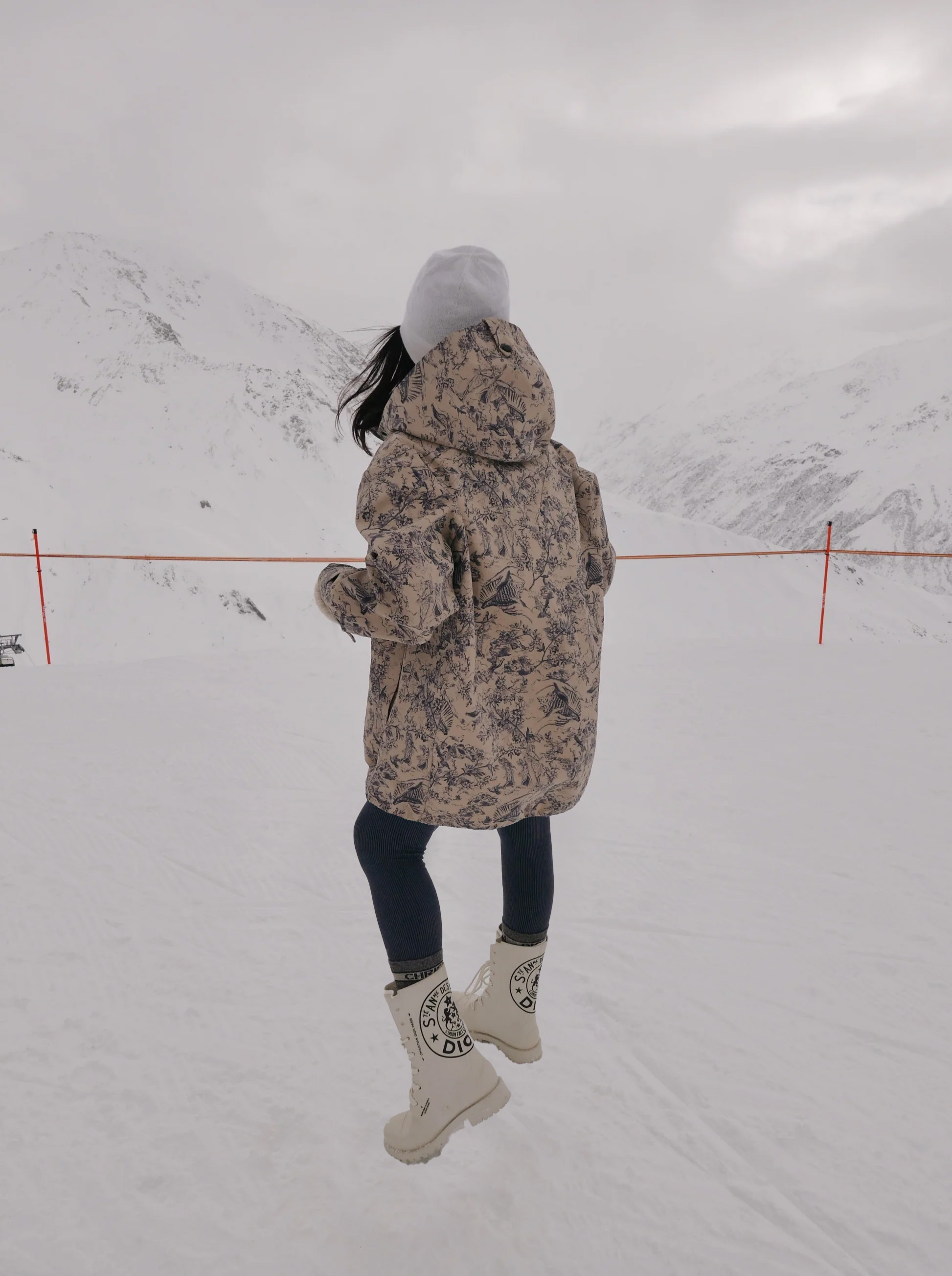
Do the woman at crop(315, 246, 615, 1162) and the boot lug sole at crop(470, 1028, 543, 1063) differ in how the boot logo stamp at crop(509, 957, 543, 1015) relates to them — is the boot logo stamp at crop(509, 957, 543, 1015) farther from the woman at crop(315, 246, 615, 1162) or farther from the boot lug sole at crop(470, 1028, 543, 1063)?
the woman at crop(315, 246, 615, 1162)

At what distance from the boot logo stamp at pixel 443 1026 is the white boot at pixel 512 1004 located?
7.7 inches

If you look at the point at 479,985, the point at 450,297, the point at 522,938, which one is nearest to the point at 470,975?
the point at 479,985

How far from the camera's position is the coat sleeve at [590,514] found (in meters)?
1.41

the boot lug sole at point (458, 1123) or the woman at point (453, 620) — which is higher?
the woman at point (453, 620)

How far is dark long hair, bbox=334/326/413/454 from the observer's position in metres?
1.30

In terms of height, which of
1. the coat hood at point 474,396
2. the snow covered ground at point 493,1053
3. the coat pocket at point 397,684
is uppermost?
the coat hood at point 474,396

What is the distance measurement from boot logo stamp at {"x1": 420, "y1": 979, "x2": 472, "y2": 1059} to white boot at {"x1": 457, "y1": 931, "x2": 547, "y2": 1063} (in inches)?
7.7

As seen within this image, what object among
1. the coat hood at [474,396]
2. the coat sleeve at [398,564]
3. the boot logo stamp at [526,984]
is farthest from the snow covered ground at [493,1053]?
the coat hood at [474,396]

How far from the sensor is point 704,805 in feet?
9.43

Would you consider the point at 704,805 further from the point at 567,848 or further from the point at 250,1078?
the point at 250,1078

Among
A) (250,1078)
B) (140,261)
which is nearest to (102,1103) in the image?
(250,1078)

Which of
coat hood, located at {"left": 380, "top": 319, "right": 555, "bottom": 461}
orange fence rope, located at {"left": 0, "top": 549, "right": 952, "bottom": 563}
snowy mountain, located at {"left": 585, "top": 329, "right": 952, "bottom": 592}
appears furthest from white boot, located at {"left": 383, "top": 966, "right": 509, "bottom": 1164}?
snowy mountain, located at {"left": 585, "top": 329, "right": 952, "bottom": 592}

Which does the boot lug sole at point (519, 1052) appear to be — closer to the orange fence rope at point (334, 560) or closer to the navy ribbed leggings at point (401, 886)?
the navy ribbed leggings at point (401, 886)

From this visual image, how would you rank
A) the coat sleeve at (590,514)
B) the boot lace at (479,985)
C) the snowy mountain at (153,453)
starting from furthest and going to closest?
the snowy mountain at (153,453) → the boot lace at (479,985) → the coat sleeve at (590,514)
